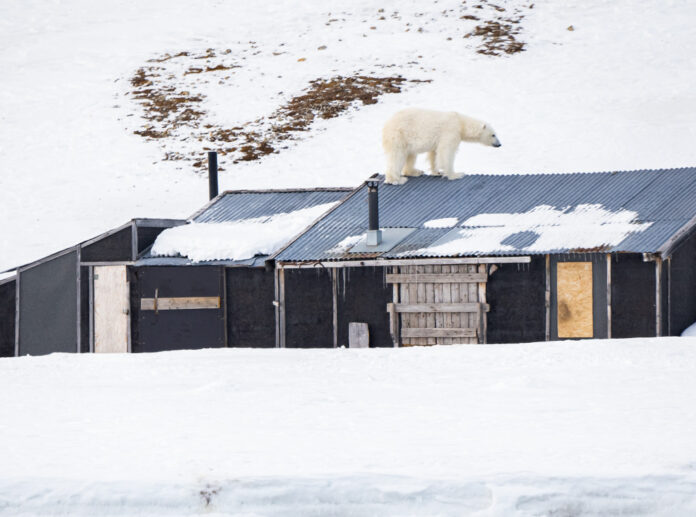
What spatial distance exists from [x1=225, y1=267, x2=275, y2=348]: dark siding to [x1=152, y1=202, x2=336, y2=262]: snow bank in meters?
0.39

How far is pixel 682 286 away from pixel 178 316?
351 inches

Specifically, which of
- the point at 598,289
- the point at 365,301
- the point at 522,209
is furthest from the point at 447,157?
the point at 598,289

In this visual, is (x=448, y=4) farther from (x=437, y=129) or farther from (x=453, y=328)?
(x=453, y=328)

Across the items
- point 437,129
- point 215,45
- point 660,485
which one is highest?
point 215,45

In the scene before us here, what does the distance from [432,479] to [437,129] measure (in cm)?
1764

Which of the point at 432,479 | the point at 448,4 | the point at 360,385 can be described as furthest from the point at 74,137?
the point at 432,479

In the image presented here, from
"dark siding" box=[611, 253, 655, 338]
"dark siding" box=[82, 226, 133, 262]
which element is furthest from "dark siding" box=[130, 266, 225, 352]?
"dark siding" box=[611, 253, 655, 338]

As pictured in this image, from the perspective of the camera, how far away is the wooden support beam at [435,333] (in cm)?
1967

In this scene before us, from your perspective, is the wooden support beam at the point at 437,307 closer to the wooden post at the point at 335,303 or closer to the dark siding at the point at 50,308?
the wooden post at the point at 335,303

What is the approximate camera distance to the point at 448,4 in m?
56.1

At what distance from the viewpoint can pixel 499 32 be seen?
52156mm

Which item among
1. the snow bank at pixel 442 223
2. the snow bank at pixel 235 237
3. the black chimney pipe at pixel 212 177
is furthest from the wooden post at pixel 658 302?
the black chimney pipe at pixel 212 177

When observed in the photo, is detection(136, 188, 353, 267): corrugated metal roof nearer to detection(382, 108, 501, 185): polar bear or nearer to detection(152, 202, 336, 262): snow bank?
detection(152, 202, 336, 262): snow bank

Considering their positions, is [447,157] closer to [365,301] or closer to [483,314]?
[365,301]
